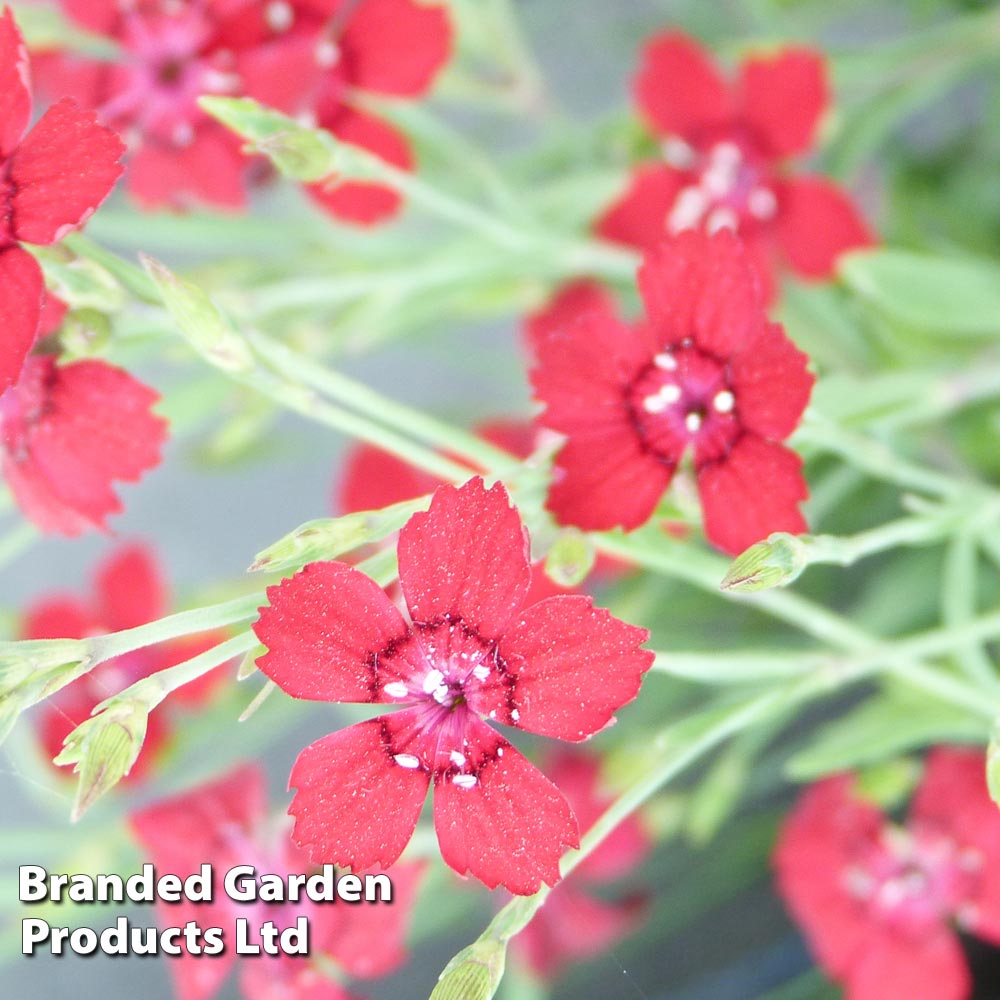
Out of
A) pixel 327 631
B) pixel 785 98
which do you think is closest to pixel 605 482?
pixel 327 631

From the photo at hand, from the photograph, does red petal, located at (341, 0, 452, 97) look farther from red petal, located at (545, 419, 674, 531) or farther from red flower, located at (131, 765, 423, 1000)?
red flower, located at (131, 765, 423, 1000)

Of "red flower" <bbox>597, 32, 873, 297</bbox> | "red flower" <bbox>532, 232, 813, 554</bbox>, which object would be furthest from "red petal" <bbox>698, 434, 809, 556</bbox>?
"red flower" <bbox>597, 32, 873, 297</bbox>

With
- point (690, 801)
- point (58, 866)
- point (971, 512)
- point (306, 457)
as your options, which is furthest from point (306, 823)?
point (306, 457)

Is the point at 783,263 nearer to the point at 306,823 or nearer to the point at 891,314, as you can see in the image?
the point at 891,314

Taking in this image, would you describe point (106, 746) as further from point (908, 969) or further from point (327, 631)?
point (908, 969)

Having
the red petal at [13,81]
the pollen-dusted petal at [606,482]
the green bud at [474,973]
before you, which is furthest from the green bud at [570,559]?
the red petal at [13,81]

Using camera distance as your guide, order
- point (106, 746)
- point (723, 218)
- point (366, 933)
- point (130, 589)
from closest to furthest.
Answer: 1. point (106, 746)
2. point (366, 933)
3. point (723, 218)
4. point (130, 589)
